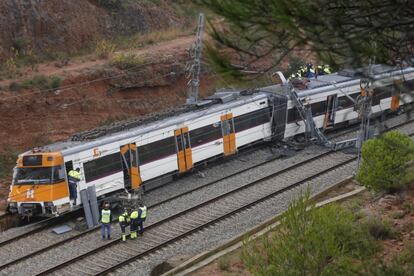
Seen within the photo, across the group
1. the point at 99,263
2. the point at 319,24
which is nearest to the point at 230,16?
the point at 319,24

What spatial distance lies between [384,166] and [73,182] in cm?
934

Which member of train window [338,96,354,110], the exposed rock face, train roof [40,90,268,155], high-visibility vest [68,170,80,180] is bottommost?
train window [338,96,354,110]

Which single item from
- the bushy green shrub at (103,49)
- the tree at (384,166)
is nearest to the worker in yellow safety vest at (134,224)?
the tree at (384,166)

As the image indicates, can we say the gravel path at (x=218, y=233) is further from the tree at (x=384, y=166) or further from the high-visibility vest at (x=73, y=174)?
the high-visibility vest at (x=73, y=174)

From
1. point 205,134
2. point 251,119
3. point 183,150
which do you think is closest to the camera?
point 183,150

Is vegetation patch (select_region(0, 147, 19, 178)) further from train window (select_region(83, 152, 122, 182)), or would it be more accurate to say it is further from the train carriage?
train window (select_region(83, 152, 122, 182))

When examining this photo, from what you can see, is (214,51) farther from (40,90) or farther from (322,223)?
(40,90)

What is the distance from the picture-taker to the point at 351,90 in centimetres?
3038

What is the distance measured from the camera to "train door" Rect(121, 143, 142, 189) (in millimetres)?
22266

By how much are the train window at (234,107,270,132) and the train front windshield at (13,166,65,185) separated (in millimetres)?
8347

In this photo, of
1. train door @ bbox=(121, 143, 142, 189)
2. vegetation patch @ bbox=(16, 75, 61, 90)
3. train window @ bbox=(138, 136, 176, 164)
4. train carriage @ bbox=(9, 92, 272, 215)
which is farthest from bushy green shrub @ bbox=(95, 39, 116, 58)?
train door @ bbox=(121, 143, 142, 189)

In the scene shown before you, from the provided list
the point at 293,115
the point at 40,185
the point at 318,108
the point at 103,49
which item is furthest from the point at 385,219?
the point at 103,49

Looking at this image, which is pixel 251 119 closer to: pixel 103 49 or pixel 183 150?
pixel 183 150

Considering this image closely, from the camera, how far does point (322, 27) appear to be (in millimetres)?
7797
